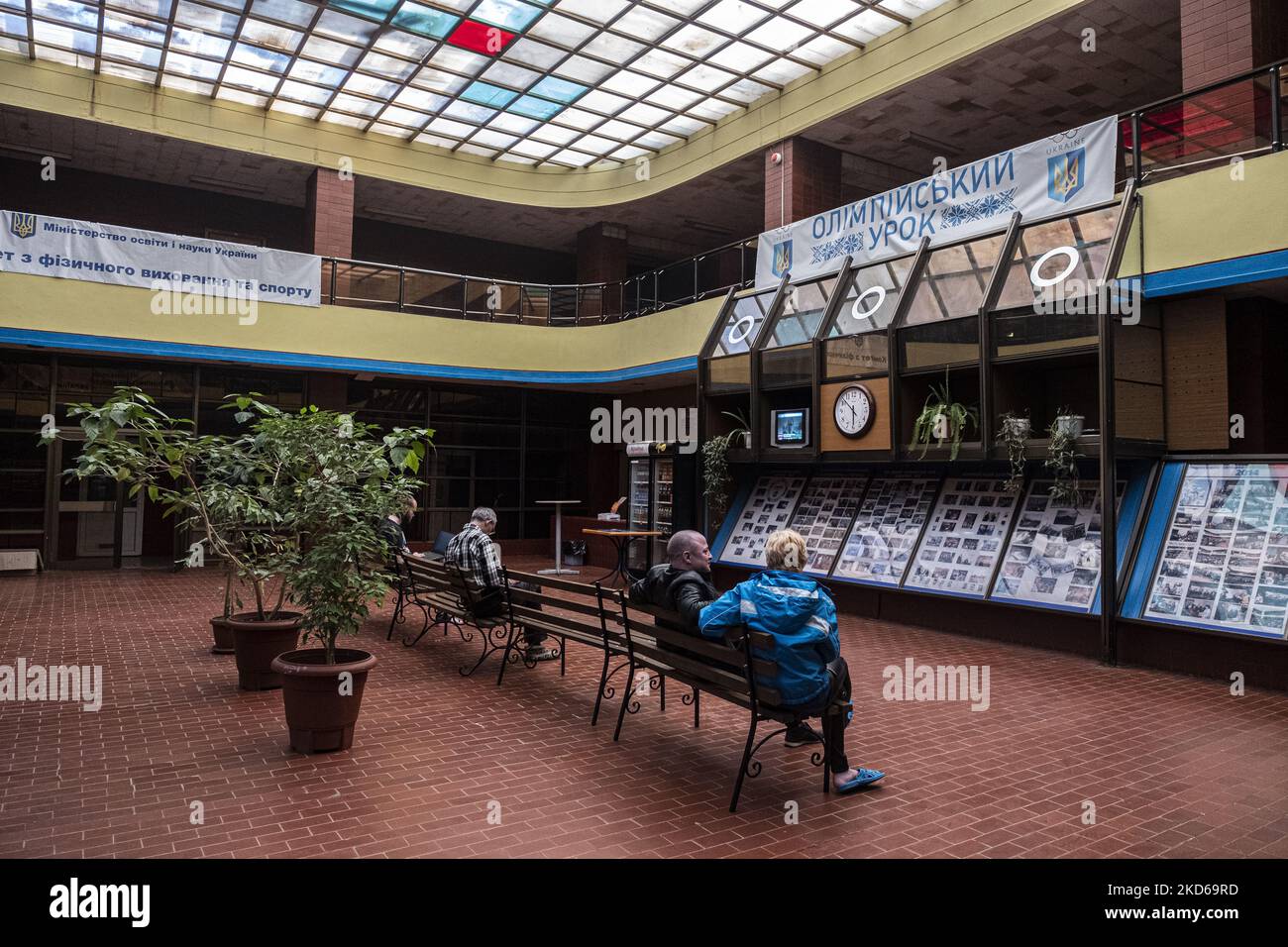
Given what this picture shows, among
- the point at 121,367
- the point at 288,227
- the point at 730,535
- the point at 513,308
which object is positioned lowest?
the point at 730,535

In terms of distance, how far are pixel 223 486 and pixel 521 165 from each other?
503 inches

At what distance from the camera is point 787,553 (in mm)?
4156

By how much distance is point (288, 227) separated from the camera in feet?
57.4

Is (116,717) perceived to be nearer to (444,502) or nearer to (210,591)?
(210,591)

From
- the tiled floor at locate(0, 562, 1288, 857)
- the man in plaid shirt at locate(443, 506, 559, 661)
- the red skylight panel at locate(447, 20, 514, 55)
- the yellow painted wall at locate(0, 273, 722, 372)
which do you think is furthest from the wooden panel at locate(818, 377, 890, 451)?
the red skylight panel at locate(447, 20, 514, 55)

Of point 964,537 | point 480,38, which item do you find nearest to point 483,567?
point 964,537

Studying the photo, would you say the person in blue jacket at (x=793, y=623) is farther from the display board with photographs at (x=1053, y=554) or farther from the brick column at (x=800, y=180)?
the brick column at (x=800, y=180)

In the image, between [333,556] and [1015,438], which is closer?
[333,556]

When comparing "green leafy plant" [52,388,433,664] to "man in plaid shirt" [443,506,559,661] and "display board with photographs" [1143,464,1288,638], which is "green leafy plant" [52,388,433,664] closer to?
"man in plaid shirt" [443,506,559,661]

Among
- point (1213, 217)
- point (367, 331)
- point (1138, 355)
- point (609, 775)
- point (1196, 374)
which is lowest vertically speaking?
point (609, 775)

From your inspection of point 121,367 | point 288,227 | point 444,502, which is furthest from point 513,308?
point 121,367

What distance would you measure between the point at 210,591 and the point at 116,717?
21.4 ft

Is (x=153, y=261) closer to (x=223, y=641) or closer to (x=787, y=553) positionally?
(x=223, y=641)

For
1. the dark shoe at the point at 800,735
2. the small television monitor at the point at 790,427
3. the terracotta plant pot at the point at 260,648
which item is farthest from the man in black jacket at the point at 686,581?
the small television monitor at the point at 790,427
